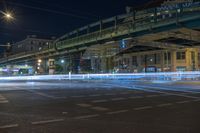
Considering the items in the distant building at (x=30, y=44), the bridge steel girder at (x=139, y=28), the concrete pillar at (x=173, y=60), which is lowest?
the concrete pillar at (x=173, y=60)

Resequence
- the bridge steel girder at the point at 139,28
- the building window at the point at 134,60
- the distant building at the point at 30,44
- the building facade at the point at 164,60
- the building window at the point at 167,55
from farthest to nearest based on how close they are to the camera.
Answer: the distant building at the point at 30,44 < the building window at the point at 134,60 < the building window at the point at 167,55 < the building facade at the point at 164,60 < the bridge steel girder at the point at 139,28

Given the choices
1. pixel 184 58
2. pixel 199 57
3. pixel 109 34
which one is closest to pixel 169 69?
pixel 184 58

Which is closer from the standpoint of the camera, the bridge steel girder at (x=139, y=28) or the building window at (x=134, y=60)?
the bridge steel girder at (x=139, y=28)

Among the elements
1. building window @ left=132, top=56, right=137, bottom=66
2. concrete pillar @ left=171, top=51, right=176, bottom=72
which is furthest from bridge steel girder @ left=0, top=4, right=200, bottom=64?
building window @ left=132, top=56, right=137, bottom=66

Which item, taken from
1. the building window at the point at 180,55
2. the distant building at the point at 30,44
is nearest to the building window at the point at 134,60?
the building window at the point at 180,55

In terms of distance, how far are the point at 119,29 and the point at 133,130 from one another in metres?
33.7

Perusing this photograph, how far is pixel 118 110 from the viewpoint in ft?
34.6

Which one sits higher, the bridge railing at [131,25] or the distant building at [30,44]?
the distant building at [30,44]

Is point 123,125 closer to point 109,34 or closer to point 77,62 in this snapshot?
point 109,34

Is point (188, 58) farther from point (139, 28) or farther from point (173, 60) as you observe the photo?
point (139, 28)

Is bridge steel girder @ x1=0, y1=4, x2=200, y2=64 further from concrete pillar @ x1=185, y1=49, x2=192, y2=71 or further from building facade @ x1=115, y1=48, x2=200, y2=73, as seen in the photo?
concrete pillar @ x1=185, y1=49, x2=192, y2=71

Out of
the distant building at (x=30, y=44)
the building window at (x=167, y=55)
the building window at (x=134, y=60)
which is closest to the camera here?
the building window at (x=167, y=55)

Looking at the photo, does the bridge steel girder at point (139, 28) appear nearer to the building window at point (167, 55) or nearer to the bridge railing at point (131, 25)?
the bridge railing at point (131, 25)

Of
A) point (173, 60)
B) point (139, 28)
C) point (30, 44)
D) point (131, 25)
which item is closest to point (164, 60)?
point (173, 60)
